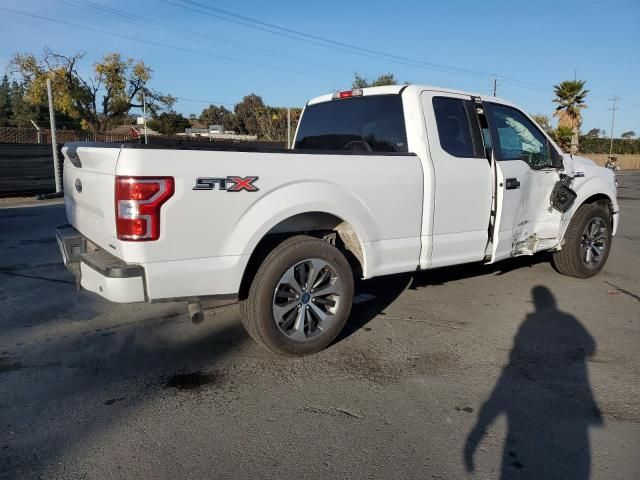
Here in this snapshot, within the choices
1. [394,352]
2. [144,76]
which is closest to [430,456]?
[394,352]

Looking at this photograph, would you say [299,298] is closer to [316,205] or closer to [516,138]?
[316,205]

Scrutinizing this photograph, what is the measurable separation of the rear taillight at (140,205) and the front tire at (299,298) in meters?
0.87

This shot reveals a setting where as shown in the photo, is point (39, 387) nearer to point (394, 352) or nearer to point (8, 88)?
point (394, 352)

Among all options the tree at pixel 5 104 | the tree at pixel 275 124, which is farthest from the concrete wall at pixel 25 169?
the tree at pixel 5 104

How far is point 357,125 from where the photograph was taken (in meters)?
5.03

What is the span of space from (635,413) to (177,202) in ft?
10.2

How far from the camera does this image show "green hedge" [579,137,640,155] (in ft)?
225

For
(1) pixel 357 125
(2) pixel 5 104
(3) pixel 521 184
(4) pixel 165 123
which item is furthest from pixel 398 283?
(2) pixel 5 104

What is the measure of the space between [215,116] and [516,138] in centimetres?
7700

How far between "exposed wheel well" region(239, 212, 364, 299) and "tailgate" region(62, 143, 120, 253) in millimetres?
Answer: 987

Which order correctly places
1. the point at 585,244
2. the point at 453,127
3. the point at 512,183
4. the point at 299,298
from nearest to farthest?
the point at 299,298, the point at 453,127, the point at 512,183, the point at 585,244

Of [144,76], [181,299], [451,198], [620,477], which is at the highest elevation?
[144,76]

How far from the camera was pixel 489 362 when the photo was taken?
13.0 feet

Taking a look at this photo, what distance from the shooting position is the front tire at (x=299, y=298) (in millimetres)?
3709
